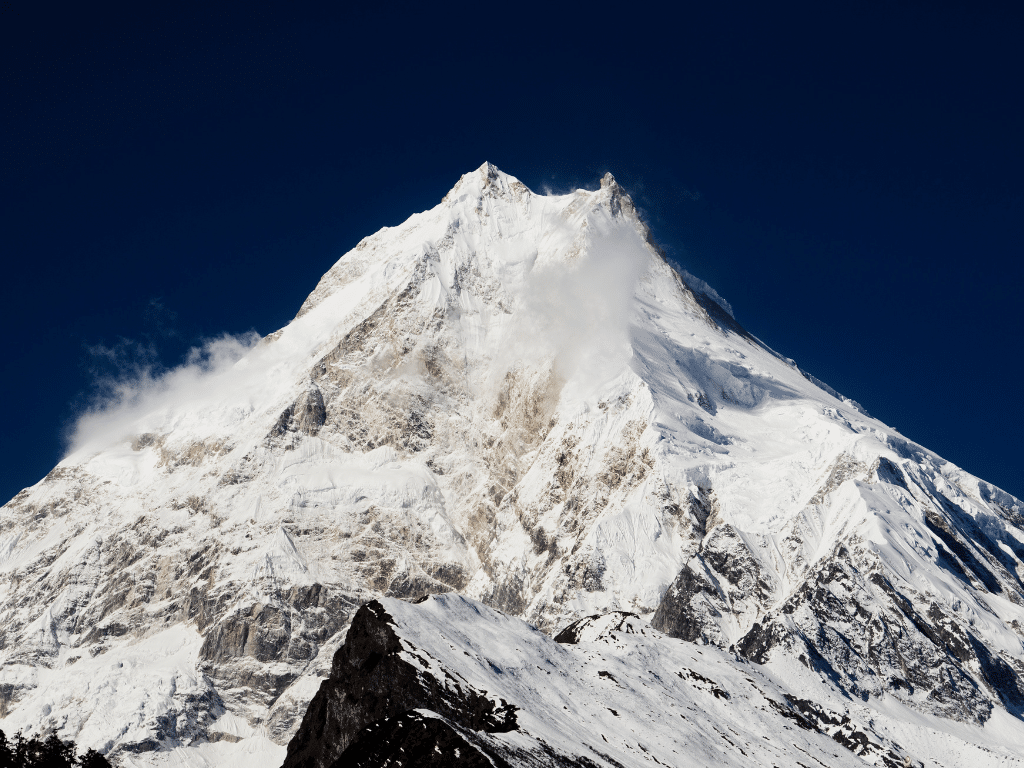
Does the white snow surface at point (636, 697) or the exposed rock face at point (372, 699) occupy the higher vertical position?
the white snow surface at point (636, 697)

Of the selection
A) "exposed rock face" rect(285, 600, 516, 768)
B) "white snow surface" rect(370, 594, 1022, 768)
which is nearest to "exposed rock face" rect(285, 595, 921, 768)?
"exposed rock face" rect(285, 600, 516, 768)

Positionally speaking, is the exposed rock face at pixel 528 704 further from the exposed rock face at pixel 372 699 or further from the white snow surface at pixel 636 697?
the white snow surface at pixel 636 697

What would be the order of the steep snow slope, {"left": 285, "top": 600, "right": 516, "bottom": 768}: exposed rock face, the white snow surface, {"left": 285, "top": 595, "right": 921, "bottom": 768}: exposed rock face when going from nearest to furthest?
{"left": 285, "top": 595, "right": 921, "bottom": 768}: exposed rock face → the steep snow slope → {"left": 285, "top": 600, "right": 516, "bottom": 768}: exposed rock face → the white snow surface

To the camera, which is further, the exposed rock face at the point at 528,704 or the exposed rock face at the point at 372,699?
the exposed rock face at the point at 372,699

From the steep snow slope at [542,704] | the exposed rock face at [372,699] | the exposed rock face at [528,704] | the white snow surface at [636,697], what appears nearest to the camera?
the exposed rock face at [528,704]

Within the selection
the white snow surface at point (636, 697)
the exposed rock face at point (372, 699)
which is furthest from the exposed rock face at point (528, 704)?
the white snow surface at point (636, 697)

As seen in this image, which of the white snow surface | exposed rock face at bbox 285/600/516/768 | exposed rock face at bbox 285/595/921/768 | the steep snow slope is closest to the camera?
exposed rock face at bbox 285/595/921/768

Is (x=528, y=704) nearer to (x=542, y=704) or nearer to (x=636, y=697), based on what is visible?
(x=542, y=704)

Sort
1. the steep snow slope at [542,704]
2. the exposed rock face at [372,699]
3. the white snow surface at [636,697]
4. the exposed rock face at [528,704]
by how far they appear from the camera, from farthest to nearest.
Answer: the white snow surface at [636,697], the exposed rock face at [372,699], the steep snow slope at [542,704], the exposed rock face at [528,704]

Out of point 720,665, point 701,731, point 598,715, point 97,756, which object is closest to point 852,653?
point 720,665

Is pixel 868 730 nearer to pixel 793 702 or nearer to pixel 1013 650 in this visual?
pixel 793 702

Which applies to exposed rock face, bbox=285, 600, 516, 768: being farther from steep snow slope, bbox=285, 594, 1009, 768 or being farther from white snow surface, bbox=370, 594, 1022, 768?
white snow surface, bbox=370, 594, 1022, 768
